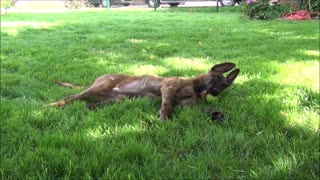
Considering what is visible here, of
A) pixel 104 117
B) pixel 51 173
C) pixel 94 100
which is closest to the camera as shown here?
pixel 51 173

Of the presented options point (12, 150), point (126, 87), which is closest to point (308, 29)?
point (126, 87)

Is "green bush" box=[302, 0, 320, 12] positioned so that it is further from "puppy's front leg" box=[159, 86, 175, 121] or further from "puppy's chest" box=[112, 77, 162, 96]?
"puppy's front leg" box=[159, 86, 175, 121]

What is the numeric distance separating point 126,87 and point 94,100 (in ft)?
1.40

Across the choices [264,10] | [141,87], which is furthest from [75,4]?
[141,87]

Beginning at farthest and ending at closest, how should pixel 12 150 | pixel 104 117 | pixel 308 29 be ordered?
pixel 308 29
pixel 104 117
pixel 12 150

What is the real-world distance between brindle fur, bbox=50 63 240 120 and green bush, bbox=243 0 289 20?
9.89 meters

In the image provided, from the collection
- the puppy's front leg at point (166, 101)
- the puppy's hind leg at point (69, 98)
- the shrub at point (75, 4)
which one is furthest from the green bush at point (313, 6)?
the shrub at point (75, 4)

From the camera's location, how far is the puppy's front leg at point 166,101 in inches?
149

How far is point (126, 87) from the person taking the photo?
183 inches

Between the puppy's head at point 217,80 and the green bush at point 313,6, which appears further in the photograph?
the green bush at point 313,6

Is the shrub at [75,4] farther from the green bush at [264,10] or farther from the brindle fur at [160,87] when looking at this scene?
the brindle fur at [160,87]

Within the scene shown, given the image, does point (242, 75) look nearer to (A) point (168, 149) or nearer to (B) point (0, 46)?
(A) point (168, 149)

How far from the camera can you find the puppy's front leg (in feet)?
12.4

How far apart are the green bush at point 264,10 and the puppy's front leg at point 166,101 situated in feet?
34.3
